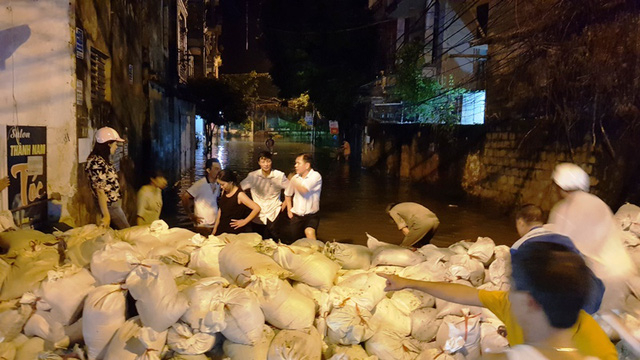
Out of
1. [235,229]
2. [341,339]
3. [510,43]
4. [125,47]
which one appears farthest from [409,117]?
[341,339]

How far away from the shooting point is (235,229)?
16.6ft

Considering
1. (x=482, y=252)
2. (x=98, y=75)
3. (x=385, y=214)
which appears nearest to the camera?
(x=482, y=252)

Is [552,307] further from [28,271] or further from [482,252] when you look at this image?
[28,271]

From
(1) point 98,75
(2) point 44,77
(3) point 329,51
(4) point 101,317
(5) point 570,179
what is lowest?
(4) point 101,317

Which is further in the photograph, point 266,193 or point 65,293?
point 266,193

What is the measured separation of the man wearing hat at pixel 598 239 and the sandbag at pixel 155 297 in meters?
2.32

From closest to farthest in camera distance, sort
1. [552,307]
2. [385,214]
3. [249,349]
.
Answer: [552,307]
[249,349]
[385,214]

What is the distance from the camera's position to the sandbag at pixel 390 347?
3.20 meters

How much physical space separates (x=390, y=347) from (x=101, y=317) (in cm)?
173

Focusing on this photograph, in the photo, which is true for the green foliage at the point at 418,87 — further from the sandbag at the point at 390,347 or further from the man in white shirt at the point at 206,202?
the sandbag at the point at 390,347

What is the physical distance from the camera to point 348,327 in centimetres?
315

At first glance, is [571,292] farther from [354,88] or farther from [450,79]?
[354,88]

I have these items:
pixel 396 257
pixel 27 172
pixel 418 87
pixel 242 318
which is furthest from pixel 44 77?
pixel 418 87

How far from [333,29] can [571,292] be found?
77.3 feet
